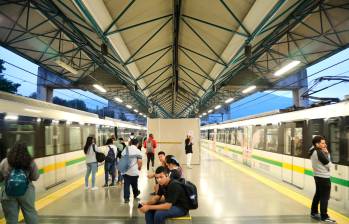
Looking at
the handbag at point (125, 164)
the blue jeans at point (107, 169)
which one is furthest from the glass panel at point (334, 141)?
the blue jeans at point (107, 169)

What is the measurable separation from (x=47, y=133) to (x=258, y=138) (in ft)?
27.7

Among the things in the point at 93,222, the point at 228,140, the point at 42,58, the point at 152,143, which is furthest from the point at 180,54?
the point at 228,140

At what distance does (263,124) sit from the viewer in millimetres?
13406

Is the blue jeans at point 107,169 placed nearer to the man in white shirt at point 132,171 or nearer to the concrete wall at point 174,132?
the man in white shirt at point 132,171

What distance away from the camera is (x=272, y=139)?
39.3 ft

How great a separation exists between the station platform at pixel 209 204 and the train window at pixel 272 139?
1.63 meters

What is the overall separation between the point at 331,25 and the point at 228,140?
13082 millimetres

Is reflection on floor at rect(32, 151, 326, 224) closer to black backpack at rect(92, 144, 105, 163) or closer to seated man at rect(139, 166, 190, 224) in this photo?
black backpack at rect(92, 144, 105, 163)

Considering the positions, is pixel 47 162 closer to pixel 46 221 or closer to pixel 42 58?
pixel 46 221

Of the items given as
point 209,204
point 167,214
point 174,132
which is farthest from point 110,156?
point 174,132

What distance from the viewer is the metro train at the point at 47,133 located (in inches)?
276

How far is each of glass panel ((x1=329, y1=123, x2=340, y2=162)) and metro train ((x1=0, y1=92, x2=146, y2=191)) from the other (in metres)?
6.61

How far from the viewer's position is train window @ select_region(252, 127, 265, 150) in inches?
529

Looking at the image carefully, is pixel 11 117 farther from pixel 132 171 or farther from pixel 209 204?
pixel 209 204
